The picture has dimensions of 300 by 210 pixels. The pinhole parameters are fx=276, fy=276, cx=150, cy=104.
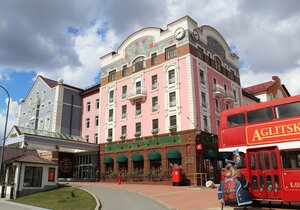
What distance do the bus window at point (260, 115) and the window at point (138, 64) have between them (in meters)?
25.7

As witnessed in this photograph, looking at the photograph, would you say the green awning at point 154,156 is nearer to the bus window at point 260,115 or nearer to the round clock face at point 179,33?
the round clock face at point 179,33

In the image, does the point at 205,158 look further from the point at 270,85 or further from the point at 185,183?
the point at 270,85

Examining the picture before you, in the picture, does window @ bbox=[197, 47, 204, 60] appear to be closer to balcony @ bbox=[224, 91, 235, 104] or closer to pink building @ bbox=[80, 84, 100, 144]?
balcony @ bbox=[224, 91, 235, 104]

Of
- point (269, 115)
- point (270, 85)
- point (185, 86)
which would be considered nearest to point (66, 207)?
point (269, 115)

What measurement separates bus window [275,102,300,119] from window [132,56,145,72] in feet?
87.8

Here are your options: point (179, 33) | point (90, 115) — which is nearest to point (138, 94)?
point (179, 33)

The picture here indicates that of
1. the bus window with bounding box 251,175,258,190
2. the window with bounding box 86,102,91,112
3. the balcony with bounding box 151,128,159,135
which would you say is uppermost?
the window with bounding box 86,102,91,112

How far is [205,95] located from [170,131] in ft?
21.6

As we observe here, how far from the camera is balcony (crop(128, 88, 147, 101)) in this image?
37.5 meters

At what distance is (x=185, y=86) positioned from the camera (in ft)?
110

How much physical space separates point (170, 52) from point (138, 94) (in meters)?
7.06

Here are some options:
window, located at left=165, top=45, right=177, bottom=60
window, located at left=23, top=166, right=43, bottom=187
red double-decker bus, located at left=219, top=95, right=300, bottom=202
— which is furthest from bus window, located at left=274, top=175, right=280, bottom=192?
window, located at left=165, top=45, right=177, bottom=60

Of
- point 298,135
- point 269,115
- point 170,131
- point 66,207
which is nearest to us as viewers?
point 298,135

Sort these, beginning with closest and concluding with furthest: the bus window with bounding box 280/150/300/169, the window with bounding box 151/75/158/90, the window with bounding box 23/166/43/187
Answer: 1. the bus window with bounding box 280/150/300/169
2. the window with bounding box 23/166/43/187
3. the window with bounding box 151/75/158/90
